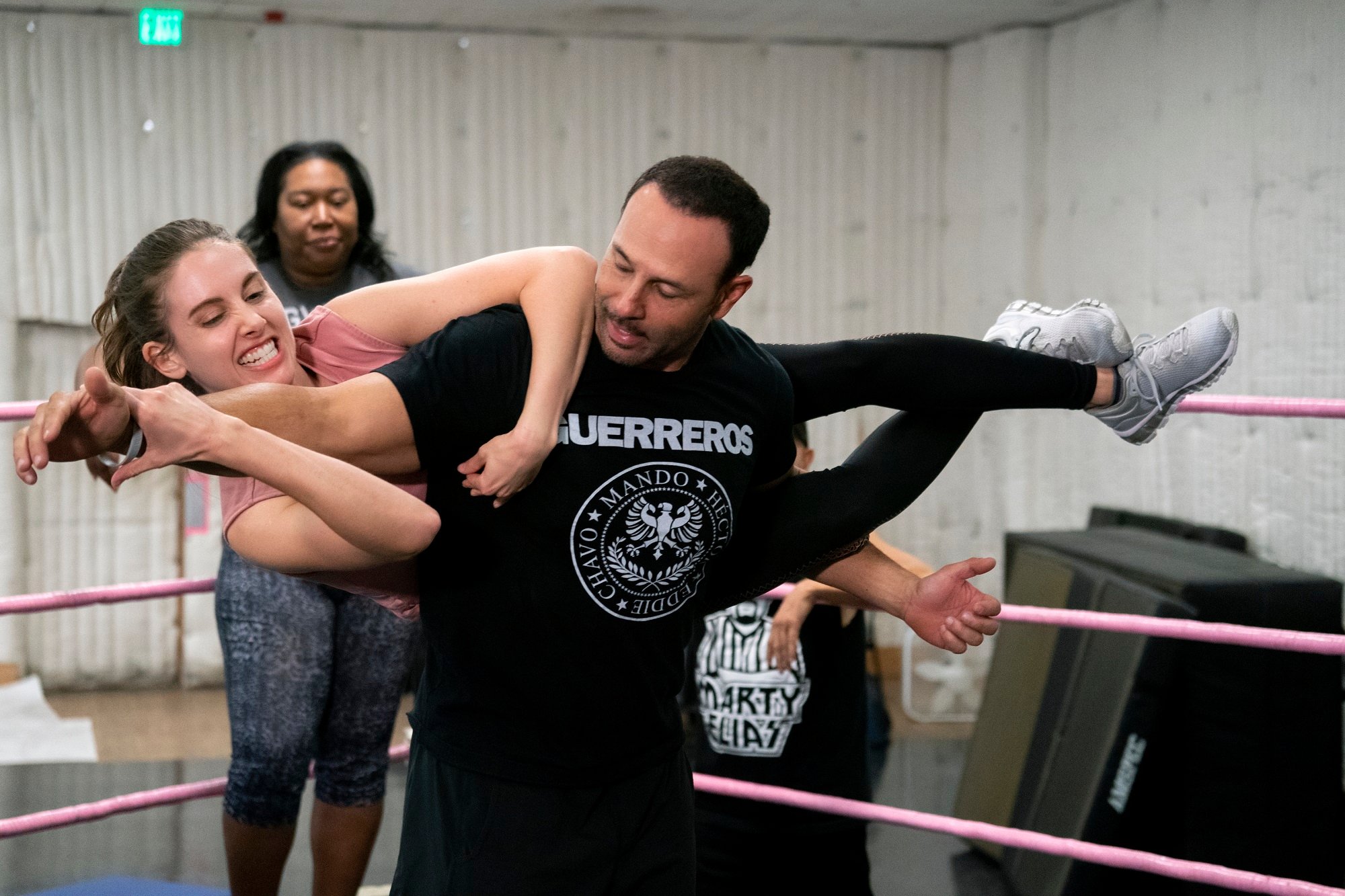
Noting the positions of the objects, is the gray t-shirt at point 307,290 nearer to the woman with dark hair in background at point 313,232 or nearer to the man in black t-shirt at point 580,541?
the woman with dark hair in background at point 313,232

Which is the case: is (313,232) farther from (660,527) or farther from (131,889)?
(131,889)

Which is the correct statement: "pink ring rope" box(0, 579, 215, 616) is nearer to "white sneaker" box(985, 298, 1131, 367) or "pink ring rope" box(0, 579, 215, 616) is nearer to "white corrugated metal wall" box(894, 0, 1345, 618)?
"white sneaker" box(985, 298, 1131, 367)

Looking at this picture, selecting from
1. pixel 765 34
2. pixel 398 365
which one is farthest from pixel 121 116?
pixel 398 365

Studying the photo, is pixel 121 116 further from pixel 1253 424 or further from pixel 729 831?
pixel 1253 424

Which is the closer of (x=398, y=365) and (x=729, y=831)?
(x=398, y=365)

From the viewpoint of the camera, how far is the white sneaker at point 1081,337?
64.2 inches

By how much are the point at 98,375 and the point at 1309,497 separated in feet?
11.5

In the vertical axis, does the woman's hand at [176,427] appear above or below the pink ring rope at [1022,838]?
above

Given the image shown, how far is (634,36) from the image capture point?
5.07m

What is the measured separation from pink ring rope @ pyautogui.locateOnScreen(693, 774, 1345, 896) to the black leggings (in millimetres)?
575

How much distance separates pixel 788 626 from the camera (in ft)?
7.13

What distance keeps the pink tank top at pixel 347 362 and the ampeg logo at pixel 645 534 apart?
20cm

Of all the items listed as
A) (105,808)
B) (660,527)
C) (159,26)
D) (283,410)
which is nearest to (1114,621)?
(660,527)

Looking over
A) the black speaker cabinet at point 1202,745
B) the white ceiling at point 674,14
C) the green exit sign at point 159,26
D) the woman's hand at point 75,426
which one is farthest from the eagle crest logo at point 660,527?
the green exit sign at point 159,26
